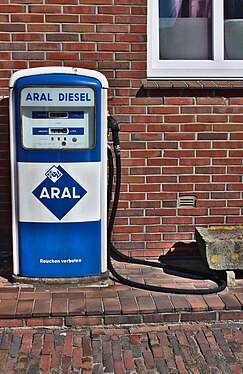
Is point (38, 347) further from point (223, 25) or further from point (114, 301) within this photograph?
point (223, 25)

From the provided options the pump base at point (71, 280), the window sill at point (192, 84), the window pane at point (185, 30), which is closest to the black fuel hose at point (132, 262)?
the pump base at point (71, 280)

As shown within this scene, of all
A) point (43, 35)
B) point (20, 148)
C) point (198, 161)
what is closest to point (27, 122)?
point (20, 148)

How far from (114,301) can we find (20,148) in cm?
138

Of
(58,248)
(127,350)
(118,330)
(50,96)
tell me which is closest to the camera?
(127,350)

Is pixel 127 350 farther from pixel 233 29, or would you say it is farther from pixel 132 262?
pixel 233 29

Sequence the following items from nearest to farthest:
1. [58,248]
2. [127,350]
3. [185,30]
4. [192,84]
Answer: [127,350] → [58,248] → [192,84] → [185,30]

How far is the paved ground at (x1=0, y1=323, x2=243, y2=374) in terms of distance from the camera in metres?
3.05

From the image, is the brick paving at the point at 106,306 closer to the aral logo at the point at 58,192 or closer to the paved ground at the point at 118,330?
the paved ground at the point at 118,330

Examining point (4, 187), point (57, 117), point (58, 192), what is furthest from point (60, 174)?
point (4, 187)

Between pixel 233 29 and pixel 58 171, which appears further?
pixel 233 29

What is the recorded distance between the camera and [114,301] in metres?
3.73

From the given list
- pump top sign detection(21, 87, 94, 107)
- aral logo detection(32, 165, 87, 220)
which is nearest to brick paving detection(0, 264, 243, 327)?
aral logo detection(32, 165, 87, 220)

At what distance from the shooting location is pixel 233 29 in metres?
4.62

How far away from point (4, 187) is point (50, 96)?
1.11 meters
